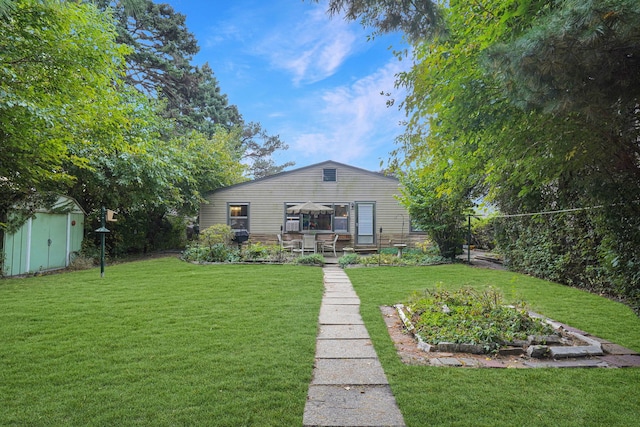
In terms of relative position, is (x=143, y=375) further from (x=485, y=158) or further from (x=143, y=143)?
(x=143, y=143)

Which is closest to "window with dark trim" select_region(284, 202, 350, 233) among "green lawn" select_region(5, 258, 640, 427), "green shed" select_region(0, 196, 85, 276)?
"green shed" select_region(0, 196, 85, 276)

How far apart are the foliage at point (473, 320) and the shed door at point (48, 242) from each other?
8945 millimetres

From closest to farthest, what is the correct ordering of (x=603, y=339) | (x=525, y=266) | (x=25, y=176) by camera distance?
(x=603, y=339) → (x=25, y=176) → (x=525, y=266)

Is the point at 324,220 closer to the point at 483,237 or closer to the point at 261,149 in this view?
the point at 483,237

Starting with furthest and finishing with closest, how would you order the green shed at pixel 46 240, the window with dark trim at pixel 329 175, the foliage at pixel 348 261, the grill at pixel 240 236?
1. the window with dark trim at pixel 329 175
2. the grill at pixel 240 236
3. the foliage at pixel 348 261
4. the green shed at pixel 46 240

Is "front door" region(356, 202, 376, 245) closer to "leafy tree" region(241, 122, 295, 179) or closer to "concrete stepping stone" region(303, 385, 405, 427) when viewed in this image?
"concrete stepping stone" region(303, 385, 405, 427)

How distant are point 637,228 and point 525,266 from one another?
5.18m

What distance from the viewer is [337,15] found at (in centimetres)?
270

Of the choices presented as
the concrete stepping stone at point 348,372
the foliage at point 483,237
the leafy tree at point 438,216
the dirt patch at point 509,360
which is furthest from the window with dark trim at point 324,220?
the concrete stepping stone at point 348,372

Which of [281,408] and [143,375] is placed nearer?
[281,408]

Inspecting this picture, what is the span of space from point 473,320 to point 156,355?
133 inches

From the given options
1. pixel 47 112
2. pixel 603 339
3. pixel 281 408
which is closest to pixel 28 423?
pixel 281 408

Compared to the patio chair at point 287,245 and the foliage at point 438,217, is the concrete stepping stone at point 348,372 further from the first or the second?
the patio chair at point 287,245

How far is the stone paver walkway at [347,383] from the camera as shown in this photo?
2.25 meters
